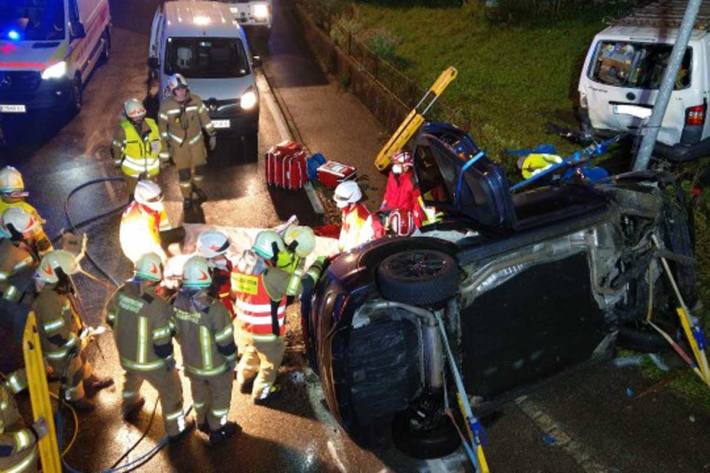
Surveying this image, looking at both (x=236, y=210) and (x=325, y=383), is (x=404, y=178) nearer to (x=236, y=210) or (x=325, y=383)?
(x=236, y=210)

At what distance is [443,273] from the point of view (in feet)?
12.5

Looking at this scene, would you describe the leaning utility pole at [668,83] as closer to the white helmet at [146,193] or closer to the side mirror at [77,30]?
the white helmet at [146,193]

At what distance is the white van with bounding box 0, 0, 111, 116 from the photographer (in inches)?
430

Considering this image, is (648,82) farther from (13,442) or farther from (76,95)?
(76,95)

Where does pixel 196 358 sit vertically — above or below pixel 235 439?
above

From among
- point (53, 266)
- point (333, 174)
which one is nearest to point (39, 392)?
point (53, 266)

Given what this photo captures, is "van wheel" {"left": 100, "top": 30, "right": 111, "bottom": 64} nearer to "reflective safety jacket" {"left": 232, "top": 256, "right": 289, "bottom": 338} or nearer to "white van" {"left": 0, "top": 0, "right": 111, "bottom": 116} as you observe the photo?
"white van" {"left": 0, "top": 0, "right": 111, "bottom": 116}

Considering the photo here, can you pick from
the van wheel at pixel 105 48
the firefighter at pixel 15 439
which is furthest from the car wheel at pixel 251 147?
the firefighter at pixel 15 439

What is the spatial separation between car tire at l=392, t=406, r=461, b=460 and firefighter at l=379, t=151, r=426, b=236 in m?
3.12

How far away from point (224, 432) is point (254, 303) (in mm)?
1041

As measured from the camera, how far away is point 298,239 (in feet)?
18.1

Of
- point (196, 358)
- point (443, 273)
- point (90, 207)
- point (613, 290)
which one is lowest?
point (90, 207)

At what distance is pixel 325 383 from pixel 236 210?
5299 mm

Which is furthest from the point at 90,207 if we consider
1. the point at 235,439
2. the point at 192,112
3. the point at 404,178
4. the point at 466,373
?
the point at 466,373
